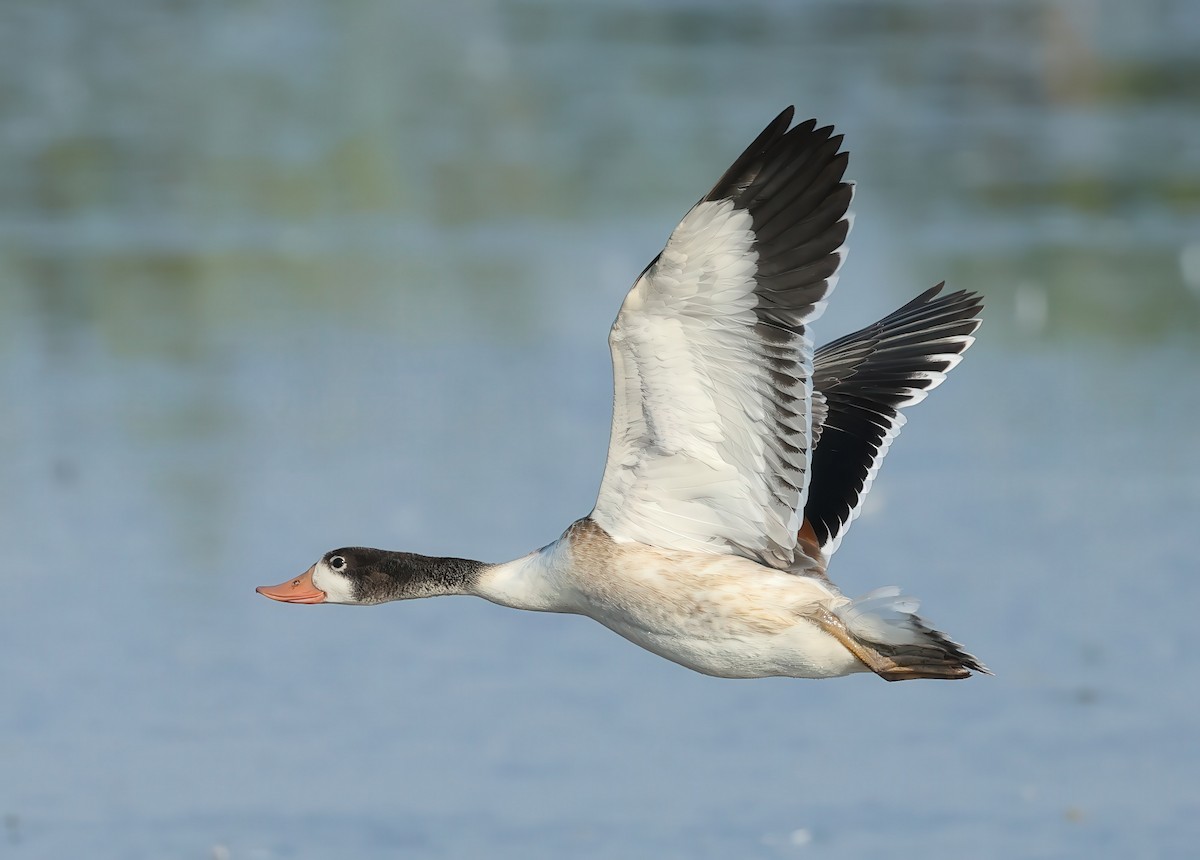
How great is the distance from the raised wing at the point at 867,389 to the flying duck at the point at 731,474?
0.65ft

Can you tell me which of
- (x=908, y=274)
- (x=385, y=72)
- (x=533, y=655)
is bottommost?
(x=533, y=655)

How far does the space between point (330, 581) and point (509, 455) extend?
4142 mm

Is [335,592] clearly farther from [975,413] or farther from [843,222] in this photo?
[975,413]

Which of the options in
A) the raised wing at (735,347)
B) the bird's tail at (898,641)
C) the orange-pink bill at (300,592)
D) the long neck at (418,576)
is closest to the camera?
the raised wing at (735,347)

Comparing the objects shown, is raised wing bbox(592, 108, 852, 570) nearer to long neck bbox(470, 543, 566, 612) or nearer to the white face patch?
long neck bbox(470, 543, 566, 612)

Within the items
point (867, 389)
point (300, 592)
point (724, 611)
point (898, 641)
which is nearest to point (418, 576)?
point (300, 592)

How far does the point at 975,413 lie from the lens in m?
12.8

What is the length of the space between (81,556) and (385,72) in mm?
13505

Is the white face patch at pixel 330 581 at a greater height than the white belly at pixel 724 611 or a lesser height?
greater

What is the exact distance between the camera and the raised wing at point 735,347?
5973mm

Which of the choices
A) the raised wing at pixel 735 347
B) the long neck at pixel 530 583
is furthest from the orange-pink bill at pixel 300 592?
the raised wing at pixel 735 347

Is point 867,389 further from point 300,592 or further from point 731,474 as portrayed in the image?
point 300,592

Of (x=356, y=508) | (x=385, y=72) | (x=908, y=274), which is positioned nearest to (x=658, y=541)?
(x=356, y=508)

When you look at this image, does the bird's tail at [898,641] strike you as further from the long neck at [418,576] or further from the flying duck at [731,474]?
the long neck at [418,576]
